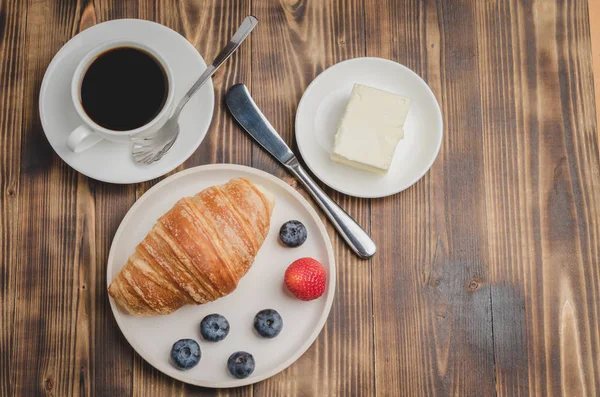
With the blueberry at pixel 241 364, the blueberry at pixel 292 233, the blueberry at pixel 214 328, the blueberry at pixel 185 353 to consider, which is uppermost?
the blueberry at pixel 292 233

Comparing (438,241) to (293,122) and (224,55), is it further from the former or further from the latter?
(224,55)

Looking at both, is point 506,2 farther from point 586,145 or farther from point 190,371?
point 190,371

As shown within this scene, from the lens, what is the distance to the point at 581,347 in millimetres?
1404

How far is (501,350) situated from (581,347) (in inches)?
7.9

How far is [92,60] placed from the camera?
4.00 ft

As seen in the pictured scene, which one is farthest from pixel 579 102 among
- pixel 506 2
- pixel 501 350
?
pixel 501 350

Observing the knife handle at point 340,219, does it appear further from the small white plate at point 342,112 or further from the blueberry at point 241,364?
the blueberry at point 241,364

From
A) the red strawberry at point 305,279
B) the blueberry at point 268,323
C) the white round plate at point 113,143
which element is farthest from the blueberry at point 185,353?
the white round plate at point 113,143

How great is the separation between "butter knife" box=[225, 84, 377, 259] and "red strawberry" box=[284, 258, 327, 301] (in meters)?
0.13

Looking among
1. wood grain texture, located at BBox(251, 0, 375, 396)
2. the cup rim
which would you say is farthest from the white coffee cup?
wood grain texture, located at BBox(251, 0, 375, 396)

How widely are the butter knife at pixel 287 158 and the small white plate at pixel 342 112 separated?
0.13 ft

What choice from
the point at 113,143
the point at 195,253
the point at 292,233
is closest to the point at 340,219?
the point at 292,233

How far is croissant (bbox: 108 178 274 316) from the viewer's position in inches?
46.9

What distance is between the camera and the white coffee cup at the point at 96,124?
1.19 m
